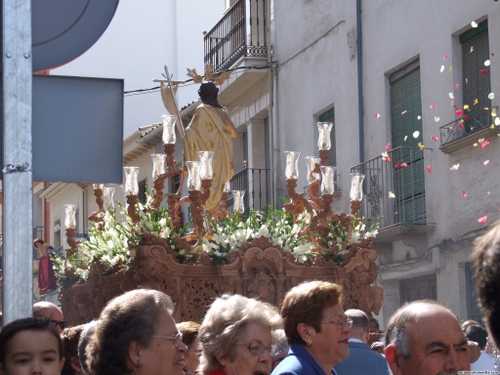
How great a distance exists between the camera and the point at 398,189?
521 inches

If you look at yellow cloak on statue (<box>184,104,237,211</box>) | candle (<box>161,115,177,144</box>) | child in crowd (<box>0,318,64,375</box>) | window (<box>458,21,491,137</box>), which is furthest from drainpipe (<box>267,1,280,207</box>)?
child in crowd (<box>0,318,64,375</box>)

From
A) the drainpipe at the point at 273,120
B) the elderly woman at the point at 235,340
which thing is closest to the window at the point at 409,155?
the drainpipe at the point at 273,120

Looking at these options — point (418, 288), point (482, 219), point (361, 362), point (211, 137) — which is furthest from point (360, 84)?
point (361, 362)

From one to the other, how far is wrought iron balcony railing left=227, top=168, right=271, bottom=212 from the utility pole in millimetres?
14179

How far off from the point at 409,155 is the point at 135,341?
404 inches

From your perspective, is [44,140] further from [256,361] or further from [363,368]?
[363,368]

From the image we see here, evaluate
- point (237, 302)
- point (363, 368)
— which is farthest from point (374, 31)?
point (237, 302)

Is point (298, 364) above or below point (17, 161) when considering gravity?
below

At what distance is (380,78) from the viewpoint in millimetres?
13961

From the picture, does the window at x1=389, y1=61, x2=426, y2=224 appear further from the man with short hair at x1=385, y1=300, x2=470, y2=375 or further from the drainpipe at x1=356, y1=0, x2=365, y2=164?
the man with short hair at x1=385, y1=300, x2=470, y2=375

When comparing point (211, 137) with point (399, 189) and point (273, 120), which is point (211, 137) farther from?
point (273, 120)

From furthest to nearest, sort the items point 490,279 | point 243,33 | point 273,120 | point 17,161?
point 243,33 < point 273,120 < point 17,161 < point 490,279

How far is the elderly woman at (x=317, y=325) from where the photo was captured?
165 inches

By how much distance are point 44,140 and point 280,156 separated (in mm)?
14122
